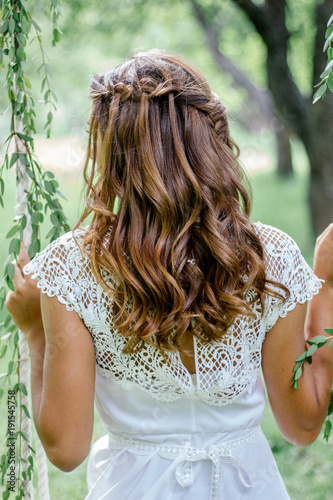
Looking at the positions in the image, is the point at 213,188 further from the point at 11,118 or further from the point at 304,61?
the point at 304,61

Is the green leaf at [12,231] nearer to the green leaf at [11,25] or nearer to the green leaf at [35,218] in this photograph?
the green leaf at [35,218]

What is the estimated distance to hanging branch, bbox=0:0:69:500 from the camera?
1.29m

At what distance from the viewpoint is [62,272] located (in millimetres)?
989

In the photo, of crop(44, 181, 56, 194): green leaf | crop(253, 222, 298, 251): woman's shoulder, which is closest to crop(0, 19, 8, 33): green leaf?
crop(44, 181, 56, 194): green leaf

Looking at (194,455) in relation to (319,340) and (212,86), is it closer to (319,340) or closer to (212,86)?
(319,340)

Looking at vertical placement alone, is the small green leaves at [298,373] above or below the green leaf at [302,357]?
below

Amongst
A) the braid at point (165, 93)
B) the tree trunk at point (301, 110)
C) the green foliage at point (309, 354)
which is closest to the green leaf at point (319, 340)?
the green foliage at point (309, 354)

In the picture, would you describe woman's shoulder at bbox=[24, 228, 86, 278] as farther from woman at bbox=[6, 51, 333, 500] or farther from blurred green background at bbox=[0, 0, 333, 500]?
blurred green background at bbox=[0, 0, 333, 500]

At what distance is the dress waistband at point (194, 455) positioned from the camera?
1052 millimetres

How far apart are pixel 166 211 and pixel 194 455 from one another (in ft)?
1.37

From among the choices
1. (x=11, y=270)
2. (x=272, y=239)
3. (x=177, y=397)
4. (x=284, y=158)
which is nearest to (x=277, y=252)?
(x=272, y=239)

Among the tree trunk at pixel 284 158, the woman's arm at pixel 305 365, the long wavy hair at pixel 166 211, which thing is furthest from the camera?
the tree trunk at pixel 284 158

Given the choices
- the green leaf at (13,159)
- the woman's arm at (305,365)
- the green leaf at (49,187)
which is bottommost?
the woman's arm at (305,365)

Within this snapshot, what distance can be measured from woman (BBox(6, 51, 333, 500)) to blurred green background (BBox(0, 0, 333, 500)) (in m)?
0.16
